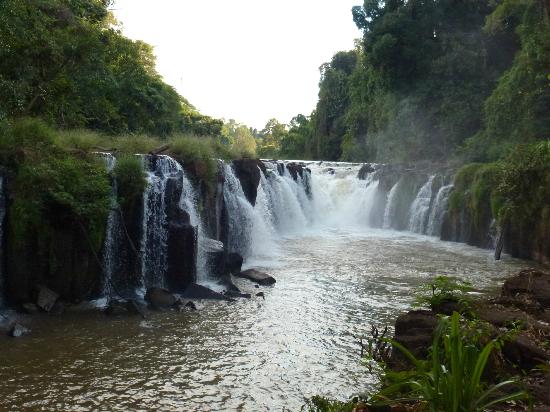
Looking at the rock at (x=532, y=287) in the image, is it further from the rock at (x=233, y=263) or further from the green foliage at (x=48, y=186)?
the green foliage at (x=48, y=186)

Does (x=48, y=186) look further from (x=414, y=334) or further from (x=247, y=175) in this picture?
(x=247, y=175)

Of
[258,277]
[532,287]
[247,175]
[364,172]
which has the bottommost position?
[258,277]

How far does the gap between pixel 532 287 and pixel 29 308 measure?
8172 millimetres

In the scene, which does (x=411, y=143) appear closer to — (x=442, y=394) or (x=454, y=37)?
(x=454, y=37)

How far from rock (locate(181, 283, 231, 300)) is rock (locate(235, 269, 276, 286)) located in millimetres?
1632

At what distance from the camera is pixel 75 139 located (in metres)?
12.3

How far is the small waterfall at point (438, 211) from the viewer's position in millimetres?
21609

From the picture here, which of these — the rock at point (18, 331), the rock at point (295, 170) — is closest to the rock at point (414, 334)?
the rock at point (18, 331)

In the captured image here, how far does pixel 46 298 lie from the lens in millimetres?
9711

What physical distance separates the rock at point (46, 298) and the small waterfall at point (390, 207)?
1799cm

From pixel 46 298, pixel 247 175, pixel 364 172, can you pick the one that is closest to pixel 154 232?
pixel 46 298

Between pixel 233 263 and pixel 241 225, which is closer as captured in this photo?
pixel 233 263

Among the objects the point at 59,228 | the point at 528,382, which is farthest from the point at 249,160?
the point at 528,382

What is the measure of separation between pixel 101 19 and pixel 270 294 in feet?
55.7
